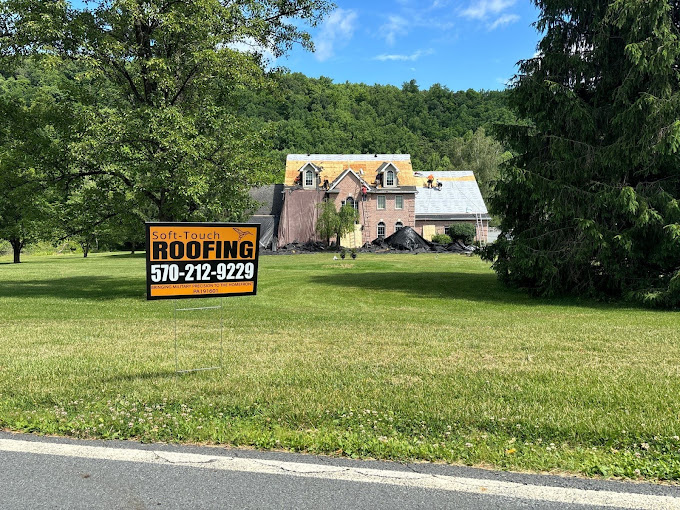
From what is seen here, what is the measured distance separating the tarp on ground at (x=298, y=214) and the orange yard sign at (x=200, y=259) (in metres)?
51.4

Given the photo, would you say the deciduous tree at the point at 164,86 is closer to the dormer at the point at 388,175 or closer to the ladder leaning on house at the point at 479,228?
the dormer at the point at 388,175

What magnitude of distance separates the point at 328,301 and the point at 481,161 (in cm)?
6719

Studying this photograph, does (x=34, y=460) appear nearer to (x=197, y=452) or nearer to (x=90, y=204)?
(x=197, y=452)

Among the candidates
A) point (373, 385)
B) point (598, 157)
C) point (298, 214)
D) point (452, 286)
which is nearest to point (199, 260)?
point (373, 385)

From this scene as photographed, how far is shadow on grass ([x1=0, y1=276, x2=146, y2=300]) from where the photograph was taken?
1901 cm

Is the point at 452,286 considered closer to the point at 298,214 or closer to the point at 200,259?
the point at 200,259

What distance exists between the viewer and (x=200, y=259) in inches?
268

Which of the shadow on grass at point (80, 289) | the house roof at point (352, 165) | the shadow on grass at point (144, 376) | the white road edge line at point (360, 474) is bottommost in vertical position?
the shadow on grass at point (80, 289)

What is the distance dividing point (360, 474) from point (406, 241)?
49675 mm

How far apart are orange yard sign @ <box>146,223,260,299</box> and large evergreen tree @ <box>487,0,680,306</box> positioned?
12.9m

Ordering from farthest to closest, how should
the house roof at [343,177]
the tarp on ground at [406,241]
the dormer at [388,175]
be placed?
the dormer at [388,175]
the house roof at [343,177]
the tarp on ground at [406,241]

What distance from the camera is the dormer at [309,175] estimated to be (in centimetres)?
5903

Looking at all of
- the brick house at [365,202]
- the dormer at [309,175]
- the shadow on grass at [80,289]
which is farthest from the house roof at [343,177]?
the shadow on grass at [80,289]

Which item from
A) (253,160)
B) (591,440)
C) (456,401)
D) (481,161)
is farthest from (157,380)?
(481,161)
